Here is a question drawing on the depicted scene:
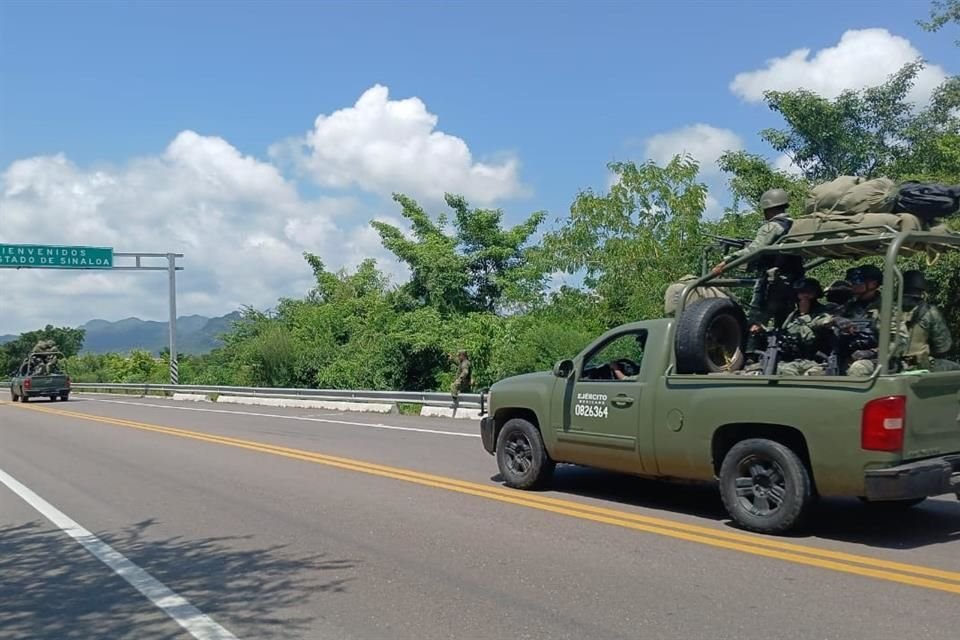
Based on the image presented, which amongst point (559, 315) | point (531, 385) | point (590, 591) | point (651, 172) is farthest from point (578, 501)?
point (651, 172)

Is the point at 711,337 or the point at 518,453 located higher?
the point at 711,337

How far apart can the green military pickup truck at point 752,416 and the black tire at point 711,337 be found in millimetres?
12

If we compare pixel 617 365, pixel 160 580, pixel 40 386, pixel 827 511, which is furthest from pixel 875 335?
pixel 40 386

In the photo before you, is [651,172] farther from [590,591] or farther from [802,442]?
[590,591]

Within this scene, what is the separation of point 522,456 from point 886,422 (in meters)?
4.16

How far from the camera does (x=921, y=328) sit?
750 cm

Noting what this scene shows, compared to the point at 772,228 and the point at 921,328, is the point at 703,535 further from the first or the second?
the point at 772,228

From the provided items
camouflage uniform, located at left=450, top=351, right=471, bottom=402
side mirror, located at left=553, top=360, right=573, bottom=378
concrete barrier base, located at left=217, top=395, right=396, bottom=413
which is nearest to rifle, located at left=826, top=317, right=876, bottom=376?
side mirror, located at left=553, top=360, right=573, bottom=378

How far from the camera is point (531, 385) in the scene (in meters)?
9.69

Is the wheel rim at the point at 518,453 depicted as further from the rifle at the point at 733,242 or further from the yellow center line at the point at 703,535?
the rifle at the point at 733,242

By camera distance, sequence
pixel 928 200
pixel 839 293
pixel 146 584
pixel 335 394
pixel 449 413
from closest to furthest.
→ 1. pixel 146 584
2. pixel 928 200
3. pixel 839 293
4. pixel 449 413
5. pixel 335 394

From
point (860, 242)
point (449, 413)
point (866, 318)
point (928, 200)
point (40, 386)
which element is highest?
point (928, 200)

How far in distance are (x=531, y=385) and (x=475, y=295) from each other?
23906 mm

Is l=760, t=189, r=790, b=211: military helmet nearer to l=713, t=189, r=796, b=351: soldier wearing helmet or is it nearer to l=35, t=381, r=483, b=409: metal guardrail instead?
l=713, t=189, r=796, b=351: soldier wearing helmet
